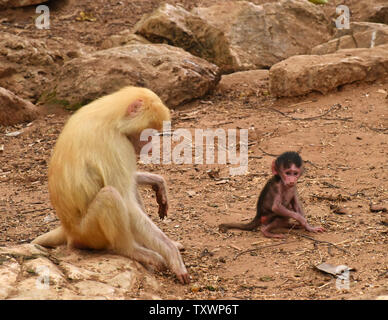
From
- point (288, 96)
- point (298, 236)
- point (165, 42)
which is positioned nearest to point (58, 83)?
point (165, 42)

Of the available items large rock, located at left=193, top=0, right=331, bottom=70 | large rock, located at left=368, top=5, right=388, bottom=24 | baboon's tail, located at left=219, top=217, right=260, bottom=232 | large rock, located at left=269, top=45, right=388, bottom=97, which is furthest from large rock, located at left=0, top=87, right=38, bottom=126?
large rock, located at left=368, top=5, right=388, bottom=24

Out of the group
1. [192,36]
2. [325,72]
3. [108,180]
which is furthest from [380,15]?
[108,180]


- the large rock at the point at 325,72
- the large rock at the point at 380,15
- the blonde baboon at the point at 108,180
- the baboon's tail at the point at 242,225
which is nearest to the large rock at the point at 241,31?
the large rock at the point at 380,15

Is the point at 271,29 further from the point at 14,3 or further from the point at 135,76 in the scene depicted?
the point at 14,3

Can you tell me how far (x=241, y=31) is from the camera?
44.5 feet

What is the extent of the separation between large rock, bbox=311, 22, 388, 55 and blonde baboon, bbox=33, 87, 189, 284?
7605mm

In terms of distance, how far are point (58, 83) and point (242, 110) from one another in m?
3.58

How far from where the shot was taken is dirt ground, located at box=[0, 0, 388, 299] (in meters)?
4.95

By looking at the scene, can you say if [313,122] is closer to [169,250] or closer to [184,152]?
[184,152]

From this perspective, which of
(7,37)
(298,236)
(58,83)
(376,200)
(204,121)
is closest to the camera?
(298,236)

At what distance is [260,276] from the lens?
5.08 metres

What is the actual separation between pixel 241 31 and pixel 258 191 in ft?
23.3

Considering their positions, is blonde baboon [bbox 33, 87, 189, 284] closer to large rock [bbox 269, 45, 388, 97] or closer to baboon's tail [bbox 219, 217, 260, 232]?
baboon's tail [bbox 219, 217, 260, 232]

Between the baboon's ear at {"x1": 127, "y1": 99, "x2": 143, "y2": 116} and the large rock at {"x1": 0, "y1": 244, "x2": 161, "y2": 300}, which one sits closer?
the large rock at {"x1": 0, "y1": 244, "x2": 161, "y2": 300}
